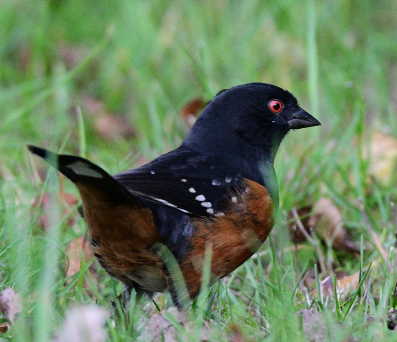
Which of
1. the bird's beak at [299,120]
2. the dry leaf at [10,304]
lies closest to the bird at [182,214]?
the bird's beak at [299,120]

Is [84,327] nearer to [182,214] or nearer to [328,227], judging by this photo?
[182,214]

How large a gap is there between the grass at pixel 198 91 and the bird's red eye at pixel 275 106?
43 cm

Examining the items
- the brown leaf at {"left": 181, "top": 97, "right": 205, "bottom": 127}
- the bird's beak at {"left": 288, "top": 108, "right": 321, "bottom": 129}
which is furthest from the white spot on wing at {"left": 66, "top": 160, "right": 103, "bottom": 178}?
the brown leaf at {"left": 181, "top": 97, "right": 205, "bottom": 127}

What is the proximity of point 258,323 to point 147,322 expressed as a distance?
1.30ft

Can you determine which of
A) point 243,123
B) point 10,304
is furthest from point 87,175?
point 243,123

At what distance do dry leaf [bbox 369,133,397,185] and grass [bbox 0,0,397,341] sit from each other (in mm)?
77

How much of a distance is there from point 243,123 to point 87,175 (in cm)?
98

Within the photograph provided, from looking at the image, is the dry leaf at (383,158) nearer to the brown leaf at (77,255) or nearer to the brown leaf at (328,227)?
the brown leaf at (328,227)

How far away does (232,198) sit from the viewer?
2426 millimetres

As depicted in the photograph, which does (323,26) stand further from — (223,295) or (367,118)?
(223,295)

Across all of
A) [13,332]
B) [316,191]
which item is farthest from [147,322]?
[316,191]

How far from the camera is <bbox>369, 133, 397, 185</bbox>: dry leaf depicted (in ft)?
11.9

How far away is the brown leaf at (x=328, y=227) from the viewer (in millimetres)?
2941

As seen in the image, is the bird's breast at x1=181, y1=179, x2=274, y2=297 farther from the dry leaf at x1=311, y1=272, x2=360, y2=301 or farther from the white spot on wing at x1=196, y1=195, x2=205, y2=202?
the dry leaf at x1=311, y1=272, x2=360, y2=301
